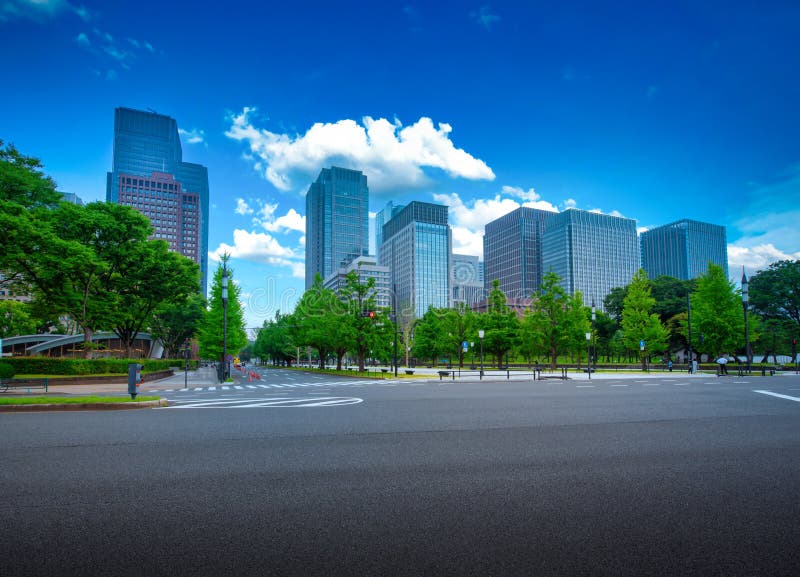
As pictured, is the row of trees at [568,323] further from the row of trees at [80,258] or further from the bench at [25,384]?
the bench at [25,384]

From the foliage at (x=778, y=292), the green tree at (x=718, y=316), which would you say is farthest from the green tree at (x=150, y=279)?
the foliage at (x=778, y=292)

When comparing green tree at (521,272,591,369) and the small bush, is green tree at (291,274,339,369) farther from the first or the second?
the small bush

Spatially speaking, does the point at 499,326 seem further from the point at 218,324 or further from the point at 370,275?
the point at 370,275

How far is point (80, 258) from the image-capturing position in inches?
1276

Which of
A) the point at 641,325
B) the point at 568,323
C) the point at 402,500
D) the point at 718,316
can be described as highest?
the point at 718,316

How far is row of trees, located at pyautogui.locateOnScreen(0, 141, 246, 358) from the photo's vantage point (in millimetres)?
31094

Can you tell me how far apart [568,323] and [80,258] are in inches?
1740

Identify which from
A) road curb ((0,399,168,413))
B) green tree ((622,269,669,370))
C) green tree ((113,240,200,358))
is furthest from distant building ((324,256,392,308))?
road curb ((0,399,168,413))

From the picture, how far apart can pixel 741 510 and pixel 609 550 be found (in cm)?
193

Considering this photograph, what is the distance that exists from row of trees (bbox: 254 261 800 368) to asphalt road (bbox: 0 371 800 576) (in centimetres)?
3315

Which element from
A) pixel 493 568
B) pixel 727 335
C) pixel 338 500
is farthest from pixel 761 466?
pixel 727 335

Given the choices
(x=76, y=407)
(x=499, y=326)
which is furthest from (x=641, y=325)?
(x=76, y=407)

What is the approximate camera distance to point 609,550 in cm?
372

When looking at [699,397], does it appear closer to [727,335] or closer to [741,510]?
[741,510]
